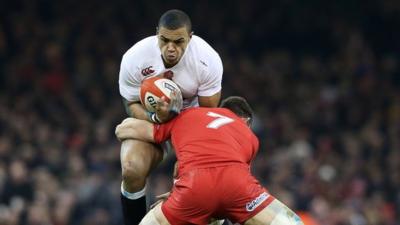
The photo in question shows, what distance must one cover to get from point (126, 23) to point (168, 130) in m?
9.79

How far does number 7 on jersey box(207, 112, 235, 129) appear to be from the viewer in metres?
7.62

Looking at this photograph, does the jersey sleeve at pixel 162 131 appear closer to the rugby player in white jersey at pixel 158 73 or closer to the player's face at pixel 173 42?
the rugby player in white jersey at pixel 158 73

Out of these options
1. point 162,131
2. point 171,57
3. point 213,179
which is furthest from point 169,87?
point 213,179

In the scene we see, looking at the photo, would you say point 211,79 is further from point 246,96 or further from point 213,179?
point 246,96

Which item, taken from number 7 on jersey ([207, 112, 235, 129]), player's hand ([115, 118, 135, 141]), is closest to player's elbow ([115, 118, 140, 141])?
player's hand ([115, 118, 135, 141])

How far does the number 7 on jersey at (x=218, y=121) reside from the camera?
7621 millimetres

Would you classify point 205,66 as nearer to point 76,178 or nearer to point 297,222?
point 297,222

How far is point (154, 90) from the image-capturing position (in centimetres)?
764

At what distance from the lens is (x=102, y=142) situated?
48.1 ft

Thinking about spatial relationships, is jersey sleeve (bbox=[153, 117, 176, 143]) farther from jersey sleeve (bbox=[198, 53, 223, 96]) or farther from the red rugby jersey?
jersey sleeve (bbox=[198, 53, 223, 96])

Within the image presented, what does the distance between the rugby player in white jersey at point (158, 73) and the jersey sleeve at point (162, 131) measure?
43 mm

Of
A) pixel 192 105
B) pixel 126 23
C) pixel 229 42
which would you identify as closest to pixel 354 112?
pixel 229 42

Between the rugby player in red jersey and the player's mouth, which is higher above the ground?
the player's mouth

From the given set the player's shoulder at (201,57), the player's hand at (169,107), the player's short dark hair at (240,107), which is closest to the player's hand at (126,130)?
the player's hand at (169,107)
